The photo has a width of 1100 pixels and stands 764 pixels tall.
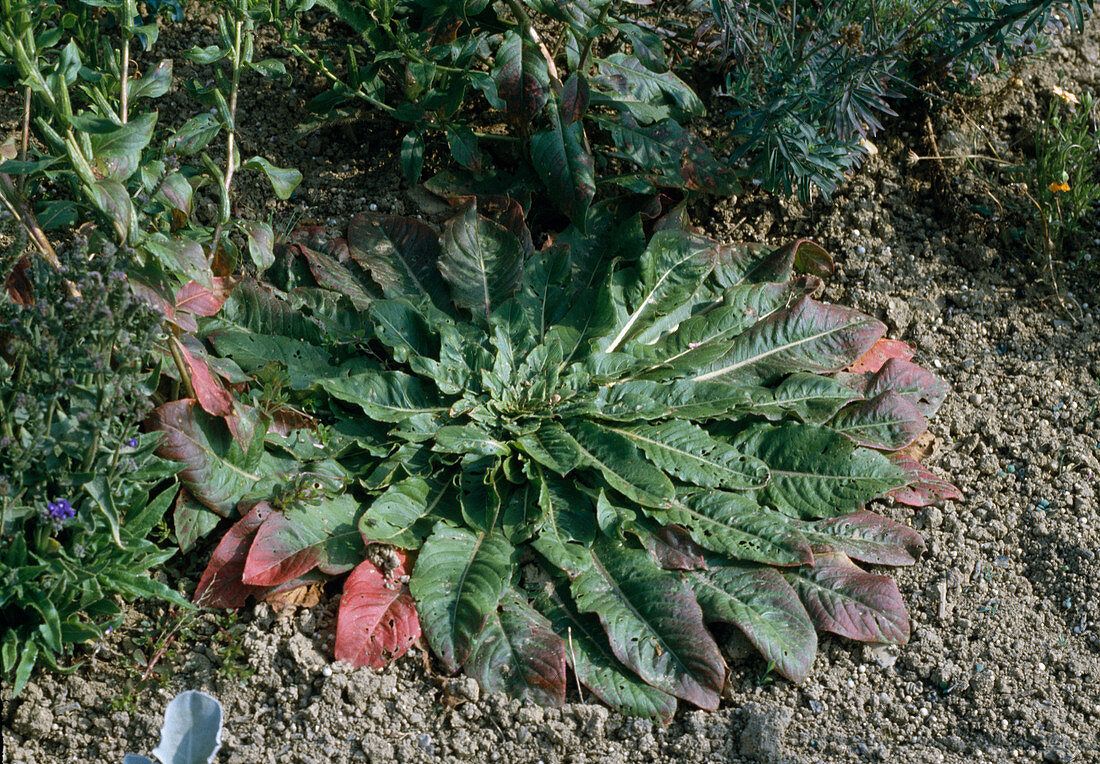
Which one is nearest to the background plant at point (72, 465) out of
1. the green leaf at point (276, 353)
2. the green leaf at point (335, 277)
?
the green leaf at point (276, 353)

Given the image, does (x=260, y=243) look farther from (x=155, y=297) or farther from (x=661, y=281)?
(x=661, y=281)

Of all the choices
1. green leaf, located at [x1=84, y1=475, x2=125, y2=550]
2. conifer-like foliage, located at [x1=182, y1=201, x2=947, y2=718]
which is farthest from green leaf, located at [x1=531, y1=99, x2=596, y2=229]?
green leaf, located at [x1=84, y1=475, x2=125, y2=550]

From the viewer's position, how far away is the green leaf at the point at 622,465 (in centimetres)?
279

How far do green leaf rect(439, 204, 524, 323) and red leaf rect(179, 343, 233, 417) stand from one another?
0.94 metres

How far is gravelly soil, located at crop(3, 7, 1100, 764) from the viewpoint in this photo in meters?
2.44

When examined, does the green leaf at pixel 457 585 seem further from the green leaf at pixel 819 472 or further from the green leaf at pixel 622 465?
the green leaf at pixel 819 472

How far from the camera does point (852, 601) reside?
9.16 ft

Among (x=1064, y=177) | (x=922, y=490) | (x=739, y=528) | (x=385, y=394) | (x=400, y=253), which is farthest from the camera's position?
(x=1064, y=177)

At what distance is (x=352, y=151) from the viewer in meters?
3.86

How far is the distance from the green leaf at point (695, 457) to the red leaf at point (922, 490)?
52 cm

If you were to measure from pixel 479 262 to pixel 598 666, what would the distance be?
4.84 ft

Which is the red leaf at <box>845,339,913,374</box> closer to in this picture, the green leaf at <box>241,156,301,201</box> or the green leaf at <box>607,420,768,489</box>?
the green leaf at <box>607,420,768,489</box>

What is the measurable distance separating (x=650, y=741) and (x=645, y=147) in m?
2.10

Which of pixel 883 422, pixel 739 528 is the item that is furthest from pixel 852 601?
pixel 883 422
